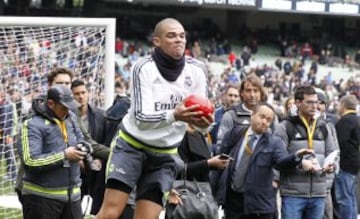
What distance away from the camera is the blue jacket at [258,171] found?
7977 millimetres

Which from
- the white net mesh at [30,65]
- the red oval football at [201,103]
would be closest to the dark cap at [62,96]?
the red oval football at [201,103]

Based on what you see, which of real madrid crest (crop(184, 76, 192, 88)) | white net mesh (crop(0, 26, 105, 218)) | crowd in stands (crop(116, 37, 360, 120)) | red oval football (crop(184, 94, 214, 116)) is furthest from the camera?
crowd in stands (crop(116, 37, 360, 120))

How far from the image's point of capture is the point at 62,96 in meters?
6.97

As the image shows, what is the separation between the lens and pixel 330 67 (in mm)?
43875

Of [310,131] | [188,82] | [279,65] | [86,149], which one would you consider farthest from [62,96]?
[279,65]

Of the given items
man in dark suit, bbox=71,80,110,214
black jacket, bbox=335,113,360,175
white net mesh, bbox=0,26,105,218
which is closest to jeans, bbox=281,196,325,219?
man in dark suit, bbox=71,80,110,214

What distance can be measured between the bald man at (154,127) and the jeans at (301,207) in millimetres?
2152

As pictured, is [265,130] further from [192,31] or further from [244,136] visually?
[192,31]

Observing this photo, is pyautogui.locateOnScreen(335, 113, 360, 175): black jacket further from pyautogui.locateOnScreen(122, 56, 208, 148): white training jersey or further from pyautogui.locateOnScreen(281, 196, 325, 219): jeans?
pyautogui.locateOnScreen(122, 56, 208, 148): white training jersey

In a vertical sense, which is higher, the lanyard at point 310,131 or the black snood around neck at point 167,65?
the black snood around neck at point 167,65

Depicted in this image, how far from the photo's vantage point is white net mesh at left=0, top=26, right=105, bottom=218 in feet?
35.1

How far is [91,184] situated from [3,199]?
11.4ft

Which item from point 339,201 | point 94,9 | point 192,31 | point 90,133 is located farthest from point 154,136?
point 192,31

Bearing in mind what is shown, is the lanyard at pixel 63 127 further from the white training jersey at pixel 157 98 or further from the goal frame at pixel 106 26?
the goal frame at pixel 106 26
